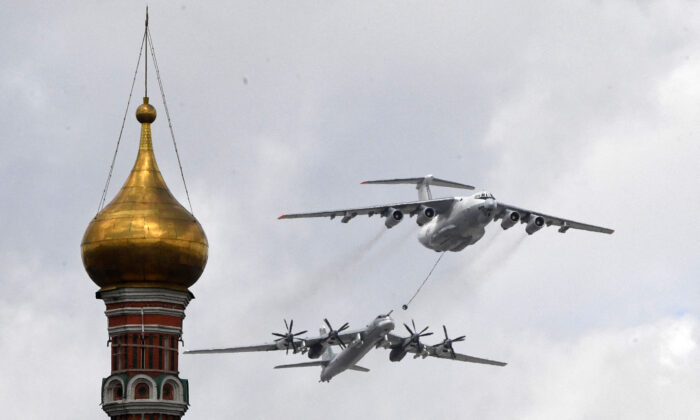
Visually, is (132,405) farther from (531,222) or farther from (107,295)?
(531,222)

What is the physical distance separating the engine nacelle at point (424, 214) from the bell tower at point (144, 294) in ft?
38.1

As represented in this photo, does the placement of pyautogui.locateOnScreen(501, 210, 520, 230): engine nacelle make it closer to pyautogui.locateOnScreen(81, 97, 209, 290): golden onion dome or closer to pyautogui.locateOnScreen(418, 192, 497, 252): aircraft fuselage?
pyautogui.locateOnScreen(418, 192, 497, 252): aircraft fuselage

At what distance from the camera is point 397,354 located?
108438 mm

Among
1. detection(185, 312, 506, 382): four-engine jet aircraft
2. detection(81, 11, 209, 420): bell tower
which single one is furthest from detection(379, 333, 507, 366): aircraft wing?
detection(81, 11, 209, 420): bell tower

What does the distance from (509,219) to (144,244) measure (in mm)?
19213

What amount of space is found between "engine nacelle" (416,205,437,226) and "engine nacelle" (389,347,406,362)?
13.9 m

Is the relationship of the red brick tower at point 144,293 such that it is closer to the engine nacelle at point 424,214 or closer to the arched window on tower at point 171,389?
the arched window on tower at point 171,389

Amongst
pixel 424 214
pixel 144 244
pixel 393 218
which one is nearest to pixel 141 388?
pixel 144 244

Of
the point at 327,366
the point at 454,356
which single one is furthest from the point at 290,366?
the point at 454,356

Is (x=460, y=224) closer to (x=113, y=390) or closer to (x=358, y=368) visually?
(x=358, y=368)

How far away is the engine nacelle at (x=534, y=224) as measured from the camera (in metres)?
97.6

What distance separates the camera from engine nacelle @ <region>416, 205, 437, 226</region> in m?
94.7

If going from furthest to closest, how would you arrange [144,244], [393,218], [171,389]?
[393,218] → [171,389] → [144,244]

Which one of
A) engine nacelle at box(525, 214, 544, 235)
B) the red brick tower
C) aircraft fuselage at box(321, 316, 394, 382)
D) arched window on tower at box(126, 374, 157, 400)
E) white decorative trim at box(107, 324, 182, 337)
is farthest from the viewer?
aircraft fuselage at box(321, 316, 394, 382)
